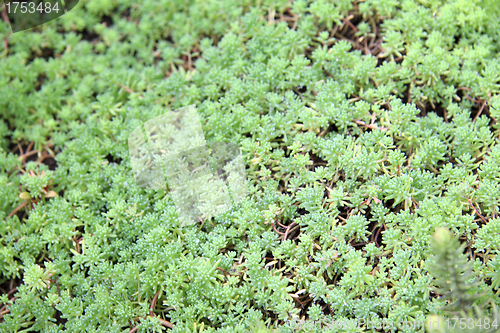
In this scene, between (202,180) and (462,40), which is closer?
(202,180)

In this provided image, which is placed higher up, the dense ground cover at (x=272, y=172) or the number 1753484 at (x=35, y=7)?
the number 1753484 at (x=35, y=7)

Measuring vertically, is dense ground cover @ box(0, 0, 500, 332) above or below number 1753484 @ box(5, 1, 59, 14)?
below

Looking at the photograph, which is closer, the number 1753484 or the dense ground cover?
the dense ground cover

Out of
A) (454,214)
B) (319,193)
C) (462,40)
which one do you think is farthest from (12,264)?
(462,40)

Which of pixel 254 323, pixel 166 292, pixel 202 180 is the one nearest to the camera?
pixel 254 323

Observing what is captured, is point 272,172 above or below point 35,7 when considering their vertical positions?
below

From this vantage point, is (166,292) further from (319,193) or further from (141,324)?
(319,193)

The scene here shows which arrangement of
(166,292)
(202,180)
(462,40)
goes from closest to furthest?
(166,292), (202,180), (462,40)

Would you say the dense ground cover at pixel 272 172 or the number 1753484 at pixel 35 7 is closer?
the dense ground cover at pixel 272 172
